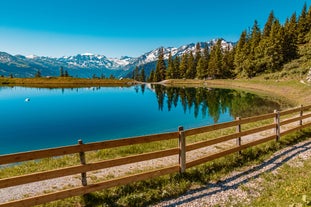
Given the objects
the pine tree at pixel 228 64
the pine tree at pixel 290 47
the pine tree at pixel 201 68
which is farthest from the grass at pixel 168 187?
the pine tree at pixel 201 68

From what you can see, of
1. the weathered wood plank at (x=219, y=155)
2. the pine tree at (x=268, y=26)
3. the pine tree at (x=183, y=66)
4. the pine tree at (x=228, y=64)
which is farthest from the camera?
the pine tree at (x=183, y=66)

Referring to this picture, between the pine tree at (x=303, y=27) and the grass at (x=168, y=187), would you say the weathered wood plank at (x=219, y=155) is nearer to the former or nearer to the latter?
the grass at (x=168, y=187)

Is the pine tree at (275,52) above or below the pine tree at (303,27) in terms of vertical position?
below

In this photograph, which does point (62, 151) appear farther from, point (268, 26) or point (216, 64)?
point (268, 26)

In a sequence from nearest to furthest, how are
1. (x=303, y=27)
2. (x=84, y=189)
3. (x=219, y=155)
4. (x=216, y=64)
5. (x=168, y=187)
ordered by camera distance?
1. (x=84, y=189)
2. (x=168, y=187)
3. (x=219, y=155)
4. (x=303, y=27)
5. (x=216, y=64)

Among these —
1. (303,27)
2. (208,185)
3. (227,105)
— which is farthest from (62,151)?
(303,27)

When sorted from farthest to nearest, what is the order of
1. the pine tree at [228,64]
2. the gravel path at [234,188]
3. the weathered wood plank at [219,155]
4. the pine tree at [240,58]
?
the pine tree at [228,64], the pine tree at [240,58], the weathered wood plank at [219,155], the gravel path at [234,188]

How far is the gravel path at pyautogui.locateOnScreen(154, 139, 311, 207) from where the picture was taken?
26.4 ft

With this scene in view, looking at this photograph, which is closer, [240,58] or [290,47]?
[290,47]

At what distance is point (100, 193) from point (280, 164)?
8606 mm

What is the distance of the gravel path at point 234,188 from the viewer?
804 centimetres

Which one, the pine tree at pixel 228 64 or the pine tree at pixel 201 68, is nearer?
the pine tree at pixel 228 64

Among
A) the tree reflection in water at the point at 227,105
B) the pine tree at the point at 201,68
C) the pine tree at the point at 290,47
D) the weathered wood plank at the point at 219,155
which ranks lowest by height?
the tree reflection in water at the point at 227,105

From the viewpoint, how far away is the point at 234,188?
9031 mm
